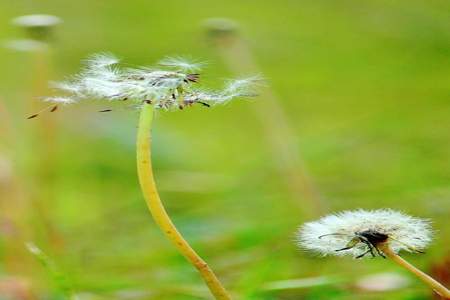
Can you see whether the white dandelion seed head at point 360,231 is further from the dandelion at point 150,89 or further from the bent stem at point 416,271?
the dandelion at point 150,89

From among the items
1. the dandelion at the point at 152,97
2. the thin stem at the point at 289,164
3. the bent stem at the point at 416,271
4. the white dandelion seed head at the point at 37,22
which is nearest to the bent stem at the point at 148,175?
the dandelion at the point at 152,97

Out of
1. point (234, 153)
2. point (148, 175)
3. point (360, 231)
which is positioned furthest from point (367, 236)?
point (234, 153)

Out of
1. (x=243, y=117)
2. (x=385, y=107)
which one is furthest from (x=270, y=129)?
(x=243, y=117)

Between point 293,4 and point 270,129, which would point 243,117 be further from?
point 293,4

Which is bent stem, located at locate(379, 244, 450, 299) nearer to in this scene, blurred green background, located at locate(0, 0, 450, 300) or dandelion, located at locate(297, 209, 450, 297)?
dandelion, located at locate(297, 209, 450, 297)

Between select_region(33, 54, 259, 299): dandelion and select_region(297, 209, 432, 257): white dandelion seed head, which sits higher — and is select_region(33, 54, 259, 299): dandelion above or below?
above

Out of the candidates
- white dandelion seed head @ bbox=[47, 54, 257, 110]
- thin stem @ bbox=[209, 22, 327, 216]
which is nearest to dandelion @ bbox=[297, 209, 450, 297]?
white dandelion seed head @ bbox=[47, 54, 257, 110]
